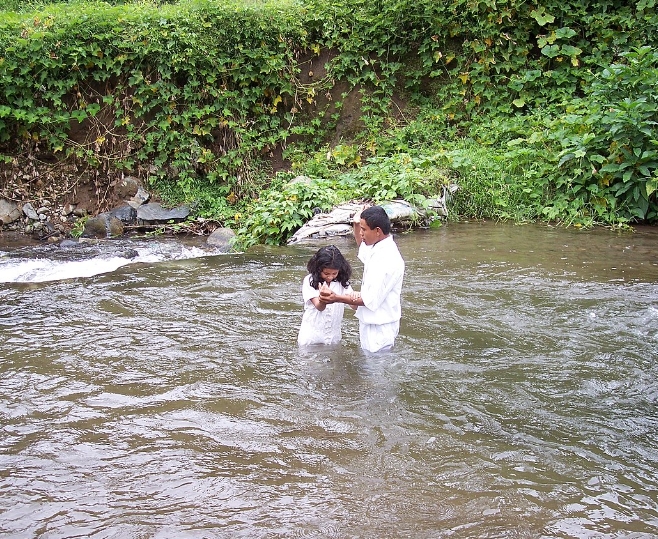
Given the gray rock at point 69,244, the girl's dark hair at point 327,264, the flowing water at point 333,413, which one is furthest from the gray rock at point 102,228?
the girl's dark hair at point 327,264

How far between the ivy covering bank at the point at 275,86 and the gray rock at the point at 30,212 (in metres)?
0.41

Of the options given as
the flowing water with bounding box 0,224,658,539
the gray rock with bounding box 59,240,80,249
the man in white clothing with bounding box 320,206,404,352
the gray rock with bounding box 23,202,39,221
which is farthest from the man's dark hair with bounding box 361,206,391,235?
the gray rock with bounding box 23,202,39,221

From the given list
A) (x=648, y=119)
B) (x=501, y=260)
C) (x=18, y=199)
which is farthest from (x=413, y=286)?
(x=18, y=199)

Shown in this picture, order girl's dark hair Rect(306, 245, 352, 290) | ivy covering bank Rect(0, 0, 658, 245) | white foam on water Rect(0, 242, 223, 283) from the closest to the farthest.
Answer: girl's dark hair Rect(306, 245, 352, 290), white foam on water Rect(0, 242, 223, 283), ivy covering bank Rect(0, 0, 658, 245)

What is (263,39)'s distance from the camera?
13719mm

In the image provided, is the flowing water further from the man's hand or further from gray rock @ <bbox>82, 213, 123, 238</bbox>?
gray rock @ <bbox>82, 213, 123, 238</bbox>

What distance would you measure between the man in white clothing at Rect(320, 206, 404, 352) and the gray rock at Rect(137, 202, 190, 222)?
8.40 metres

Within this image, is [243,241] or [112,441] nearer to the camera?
A: [112,441]

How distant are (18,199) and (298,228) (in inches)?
252

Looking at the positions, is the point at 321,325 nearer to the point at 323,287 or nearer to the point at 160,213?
the point at 323,287

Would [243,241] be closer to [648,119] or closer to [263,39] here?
[263,39]

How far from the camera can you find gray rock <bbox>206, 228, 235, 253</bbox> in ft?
37.3

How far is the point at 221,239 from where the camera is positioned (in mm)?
11789

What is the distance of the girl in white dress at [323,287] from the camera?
200 inches
